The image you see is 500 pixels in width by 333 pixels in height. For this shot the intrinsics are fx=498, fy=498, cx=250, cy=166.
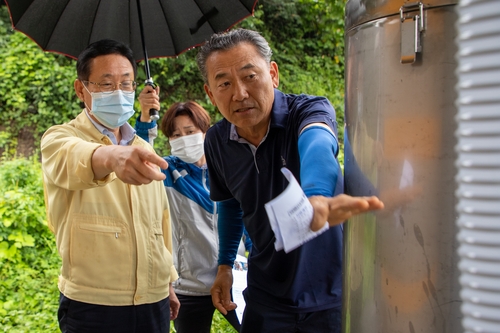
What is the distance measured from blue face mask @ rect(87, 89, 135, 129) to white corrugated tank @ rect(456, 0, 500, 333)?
185 centimetres

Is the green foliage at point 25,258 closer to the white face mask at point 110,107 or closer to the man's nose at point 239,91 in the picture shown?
the white face mask at point 110,107

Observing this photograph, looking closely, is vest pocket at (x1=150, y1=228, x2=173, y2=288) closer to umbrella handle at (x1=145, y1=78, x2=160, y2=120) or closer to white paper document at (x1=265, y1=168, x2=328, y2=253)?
umbrella handle at (x1=145, y1=78, x2=160, y2=120)

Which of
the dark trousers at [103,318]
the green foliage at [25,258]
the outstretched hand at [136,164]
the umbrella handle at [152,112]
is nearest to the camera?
the outstretched hand at [136,164]

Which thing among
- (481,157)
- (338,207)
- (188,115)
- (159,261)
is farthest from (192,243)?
(481,157)

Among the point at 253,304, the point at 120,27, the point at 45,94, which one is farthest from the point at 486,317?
the point at 45,94

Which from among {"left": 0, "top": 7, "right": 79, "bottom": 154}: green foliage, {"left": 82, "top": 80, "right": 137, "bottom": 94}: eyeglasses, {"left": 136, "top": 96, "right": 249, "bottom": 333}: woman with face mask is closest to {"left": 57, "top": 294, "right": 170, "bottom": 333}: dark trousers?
{"left": 136, "top": 96, "right": 249, "bottom": 333}: woman with face mask

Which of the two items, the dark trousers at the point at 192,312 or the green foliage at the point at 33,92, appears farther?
the green foliage at the point at 33,92

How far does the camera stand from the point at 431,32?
1.13m

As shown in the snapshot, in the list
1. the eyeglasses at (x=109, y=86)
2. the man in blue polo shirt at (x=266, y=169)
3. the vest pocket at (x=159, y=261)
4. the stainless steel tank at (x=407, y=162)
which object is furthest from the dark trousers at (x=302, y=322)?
the eyeglasses at (x=109, y=86)

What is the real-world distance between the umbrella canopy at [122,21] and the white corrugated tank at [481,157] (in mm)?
2193

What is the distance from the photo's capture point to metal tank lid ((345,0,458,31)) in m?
1.14

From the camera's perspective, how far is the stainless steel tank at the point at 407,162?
44.4 inches

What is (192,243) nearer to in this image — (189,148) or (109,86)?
(189,148)

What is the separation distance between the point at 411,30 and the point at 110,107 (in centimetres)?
167
